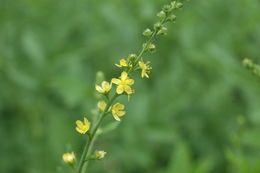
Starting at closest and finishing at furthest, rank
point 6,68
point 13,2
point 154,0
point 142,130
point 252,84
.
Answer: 1. point 252,84
2. point 142,130
3. point 6,68
4. point 154,0
5. point 13,2

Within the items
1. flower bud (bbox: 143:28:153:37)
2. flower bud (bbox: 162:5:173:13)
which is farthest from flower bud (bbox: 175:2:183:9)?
flower bud (bbox: 143:28:153:37)

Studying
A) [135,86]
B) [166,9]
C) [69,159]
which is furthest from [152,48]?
[135,86]

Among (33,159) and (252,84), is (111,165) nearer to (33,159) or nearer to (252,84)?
(33,159)

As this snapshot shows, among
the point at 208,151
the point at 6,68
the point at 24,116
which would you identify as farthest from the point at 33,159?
the point at 208,151

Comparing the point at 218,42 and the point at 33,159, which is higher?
the point at 218,42

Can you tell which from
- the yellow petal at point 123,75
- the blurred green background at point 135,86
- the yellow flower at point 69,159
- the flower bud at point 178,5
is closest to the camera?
the yellow petal at point 123,75

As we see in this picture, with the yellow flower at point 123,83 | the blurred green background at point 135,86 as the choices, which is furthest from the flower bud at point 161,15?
the blurred green background at point 135,86

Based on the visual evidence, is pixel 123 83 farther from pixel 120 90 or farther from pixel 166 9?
pixel 166 9

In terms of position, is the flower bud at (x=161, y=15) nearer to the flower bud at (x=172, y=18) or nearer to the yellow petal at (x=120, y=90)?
the flower bud at (x=172, y=18)
